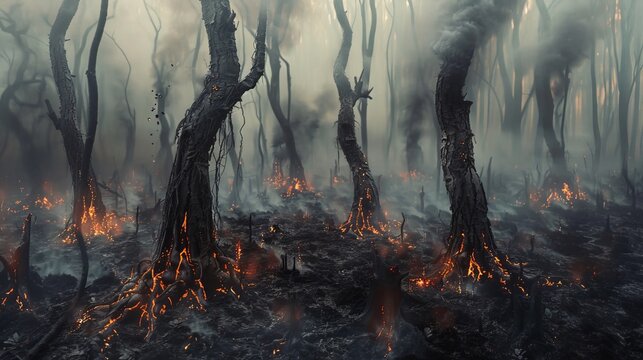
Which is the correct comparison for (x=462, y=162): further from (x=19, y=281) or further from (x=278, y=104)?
(x=278, y=104)

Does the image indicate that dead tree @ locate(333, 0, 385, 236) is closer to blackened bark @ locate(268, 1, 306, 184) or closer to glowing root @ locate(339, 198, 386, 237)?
glowing root @ locate(339, 198, 386, 237)

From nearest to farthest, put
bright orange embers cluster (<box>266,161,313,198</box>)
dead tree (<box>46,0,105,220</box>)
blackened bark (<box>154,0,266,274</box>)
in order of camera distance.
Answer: blackened bark (<box>154,0,266,274</box>) < dead tree (<box>46,0,105,220</box>) < bright orange embers cluster (<box>266,161,313,198</box>)

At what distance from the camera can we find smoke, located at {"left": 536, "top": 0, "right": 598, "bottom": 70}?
639 inches

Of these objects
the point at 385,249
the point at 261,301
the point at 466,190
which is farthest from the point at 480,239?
the point at 261,301

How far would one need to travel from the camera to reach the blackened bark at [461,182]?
611cm

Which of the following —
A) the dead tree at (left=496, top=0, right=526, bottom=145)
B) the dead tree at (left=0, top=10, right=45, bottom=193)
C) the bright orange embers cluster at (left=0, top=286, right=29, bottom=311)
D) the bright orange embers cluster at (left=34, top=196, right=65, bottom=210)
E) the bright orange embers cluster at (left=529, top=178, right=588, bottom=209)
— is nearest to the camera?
the bright orange embers cluster at (left=0, top=286, right=29, bottom=311)

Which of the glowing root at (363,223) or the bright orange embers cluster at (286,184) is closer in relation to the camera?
the glowing root at (363,223)

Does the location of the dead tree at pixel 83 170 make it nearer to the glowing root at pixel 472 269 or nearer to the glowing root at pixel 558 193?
the glowing root at pixel 472 269

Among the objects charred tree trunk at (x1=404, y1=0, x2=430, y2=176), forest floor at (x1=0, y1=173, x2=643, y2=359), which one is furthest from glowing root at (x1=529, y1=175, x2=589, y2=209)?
charred tree trunk at (x1=404, y1=0, x2=430, y2=176)

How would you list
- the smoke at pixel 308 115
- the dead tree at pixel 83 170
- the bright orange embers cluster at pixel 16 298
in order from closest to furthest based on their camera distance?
the dead tree at pixel 83 170 < the bright orange embers cluster at pixel 16 298 < the smoke at pixel 308 115

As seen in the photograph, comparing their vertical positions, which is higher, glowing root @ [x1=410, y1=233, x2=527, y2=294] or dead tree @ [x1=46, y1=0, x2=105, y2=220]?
dead tree @ [x1=46, y1=0, x2=105, y2=220]

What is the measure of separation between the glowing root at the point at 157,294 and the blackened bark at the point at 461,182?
405 centimetres

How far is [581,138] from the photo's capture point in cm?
3722

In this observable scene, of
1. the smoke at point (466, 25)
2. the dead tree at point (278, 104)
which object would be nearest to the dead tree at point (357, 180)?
the smoke at point (466, 25)
